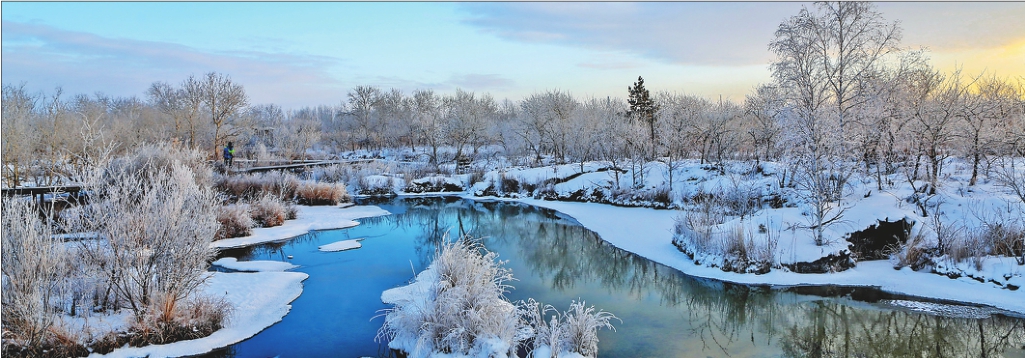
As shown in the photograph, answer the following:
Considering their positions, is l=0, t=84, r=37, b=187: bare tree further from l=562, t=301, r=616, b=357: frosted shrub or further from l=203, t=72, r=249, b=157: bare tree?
l=562, t=301, r=616, b=357: frosted shrub

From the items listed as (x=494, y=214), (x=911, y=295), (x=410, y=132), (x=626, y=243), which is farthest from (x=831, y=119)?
(x=410, y=132)

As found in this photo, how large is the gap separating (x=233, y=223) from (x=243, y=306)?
6.82 meters

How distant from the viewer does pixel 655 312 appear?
27.3 ft

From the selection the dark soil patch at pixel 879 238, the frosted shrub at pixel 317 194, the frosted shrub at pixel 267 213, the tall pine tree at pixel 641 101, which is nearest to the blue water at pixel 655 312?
the dark soil patch at pixel 879 238

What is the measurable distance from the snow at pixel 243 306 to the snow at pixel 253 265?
23.8 inches

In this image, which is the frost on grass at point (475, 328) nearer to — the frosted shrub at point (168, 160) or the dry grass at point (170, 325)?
the dry grass at point (170, 325)

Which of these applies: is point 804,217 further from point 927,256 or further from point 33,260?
point 33,260

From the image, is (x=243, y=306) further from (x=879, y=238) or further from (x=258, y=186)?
(x=258, y=186)

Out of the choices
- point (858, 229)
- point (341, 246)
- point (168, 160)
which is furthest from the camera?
point (168, 160)

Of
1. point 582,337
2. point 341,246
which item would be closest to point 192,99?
point 341,246

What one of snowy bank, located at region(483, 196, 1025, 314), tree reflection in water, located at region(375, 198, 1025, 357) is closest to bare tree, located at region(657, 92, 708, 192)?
snowy bank, located at region(483, 196, 1025, 314)

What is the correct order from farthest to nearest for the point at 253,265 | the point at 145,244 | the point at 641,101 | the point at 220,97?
the point at 641,101, the point at 220,97, the point at 253,265, the point at 145,244

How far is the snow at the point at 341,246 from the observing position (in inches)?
505

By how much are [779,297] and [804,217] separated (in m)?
3.13
